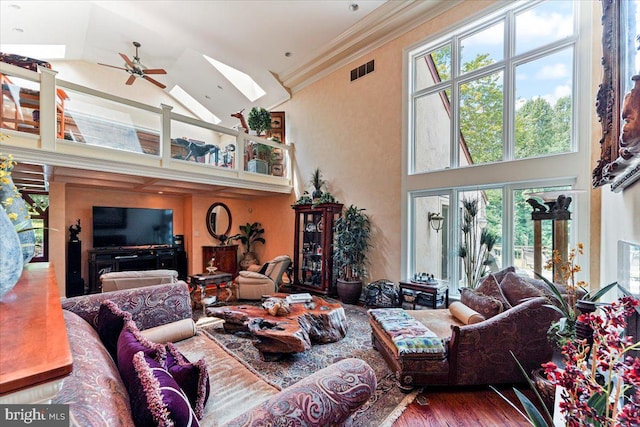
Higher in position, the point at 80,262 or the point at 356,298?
the point at 80,262

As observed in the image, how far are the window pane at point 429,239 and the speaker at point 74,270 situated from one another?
6.45 metres

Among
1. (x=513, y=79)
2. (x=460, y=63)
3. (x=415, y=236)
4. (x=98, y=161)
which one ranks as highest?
(x=460, y=63)

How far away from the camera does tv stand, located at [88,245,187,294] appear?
18.4 feet

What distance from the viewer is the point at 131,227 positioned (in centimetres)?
619

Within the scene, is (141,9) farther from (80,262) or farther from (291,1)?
(80,262)

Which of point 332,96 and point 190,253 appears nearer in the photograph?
point 332,96

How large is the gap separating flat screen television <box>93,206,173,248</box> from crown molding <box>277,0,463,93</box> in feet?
15.8

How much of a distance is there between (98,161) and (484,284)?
552 centimetres

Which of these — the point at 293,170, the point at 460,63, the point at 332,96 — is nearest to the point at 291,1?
the point at 332,96

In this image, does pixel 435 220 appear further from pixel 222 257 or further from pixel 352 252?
pixel 222 257

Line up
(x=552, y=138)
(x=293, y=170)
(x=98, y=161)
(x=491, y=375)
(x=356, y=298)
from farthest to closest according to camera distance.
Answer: (x=293, y=170) → (x=356, y=298) → (x=98, y=161) → (x=552, y=138) → (x=491, y=375)

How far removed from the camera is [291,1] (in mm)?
4445

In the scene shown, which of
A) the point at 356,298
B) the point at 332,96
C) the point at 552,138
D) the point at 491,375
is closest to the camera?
the point at 491,375

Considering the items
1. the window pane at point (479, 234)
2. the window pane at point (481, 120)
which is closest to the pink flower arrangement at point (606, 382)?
the window pane at point (479, 234)
